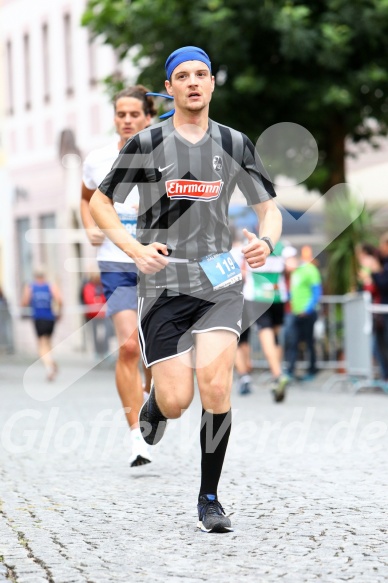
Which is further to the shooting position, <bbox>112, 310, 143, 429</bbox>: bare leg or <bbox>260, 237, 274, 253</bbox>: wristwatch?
<bbox>112, 310, 143, 429</bbox>: bare leg

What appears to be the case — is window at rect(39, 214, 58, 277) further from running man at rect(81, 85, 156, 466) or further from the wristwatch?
the wristwatch

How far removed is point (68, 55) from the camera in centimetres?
3650

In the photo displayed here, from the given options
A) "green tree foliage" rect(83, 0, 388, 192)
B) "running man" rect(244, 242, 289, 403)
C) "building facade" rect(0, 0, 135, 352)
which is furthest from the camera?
"building facade" rect(0, 0, 135, 352)

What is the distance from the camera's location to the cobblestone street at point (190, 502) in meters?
5.14

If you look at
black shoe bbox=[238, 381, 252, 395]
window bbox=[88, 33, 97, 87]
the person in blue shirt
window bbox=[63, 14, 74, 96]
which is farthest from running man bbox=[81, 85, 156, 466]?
window bbox=[63, 14, 74, 96]

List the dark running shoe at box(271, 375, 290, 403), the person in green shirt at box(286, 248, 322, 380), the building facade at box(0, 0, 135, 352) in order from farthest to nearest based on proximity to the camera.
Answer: the building facade at box(0, 0, 135, 352) → the person in green shirt at box(286, 248, 322, 380) → the dark running shoe at box(271, 375, 290, 403)

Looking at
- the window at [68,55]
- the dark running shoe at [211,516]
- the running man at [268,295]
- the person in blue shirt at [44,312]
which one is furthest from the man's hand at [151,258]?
the window at [68,55]

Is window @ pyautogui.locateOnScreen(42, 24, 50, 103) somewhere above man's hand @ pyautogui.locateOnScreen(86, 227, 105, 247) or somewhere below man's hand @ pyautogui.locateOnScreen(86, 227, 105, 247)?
above

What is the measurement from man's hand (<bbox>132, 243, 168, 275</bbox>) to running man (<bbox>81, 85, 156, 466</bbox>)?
227 cm

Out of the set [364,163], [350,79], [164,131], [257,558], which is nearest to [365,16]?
[350,79]

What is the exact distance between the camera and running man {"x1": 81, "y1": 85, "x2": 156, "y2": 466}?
820cm

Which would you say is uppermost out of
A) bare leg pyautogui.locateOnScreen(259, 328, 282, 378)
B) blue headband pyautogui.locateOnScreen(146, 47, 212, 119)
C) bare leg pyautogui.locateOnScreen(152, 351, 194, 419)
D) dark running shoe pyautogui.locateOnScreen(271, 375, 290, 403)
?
blue headband pyautogui.locateOnScreen(146, 47, 212, 119)

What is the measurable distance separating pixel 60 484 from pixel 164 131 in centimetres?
246

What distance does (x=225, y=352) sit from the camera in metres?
6.00
